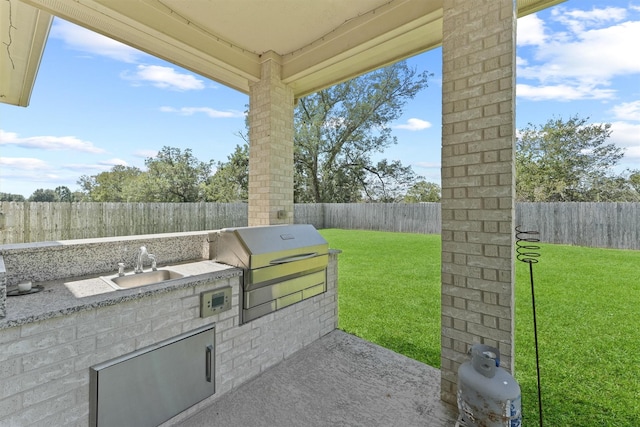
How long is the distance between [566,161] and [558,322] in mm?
13158

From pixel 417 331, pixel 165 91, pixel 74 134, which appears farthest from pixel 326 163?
pixel 417 331

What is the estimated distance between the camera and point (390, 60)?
3.33 meters

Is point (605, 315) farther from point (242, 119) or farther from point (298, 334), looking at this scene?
point (242, 119)

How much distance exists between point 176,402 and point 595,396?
3.16 metres

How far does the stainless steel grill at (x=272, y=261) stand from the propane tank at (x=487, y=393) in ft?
5.05

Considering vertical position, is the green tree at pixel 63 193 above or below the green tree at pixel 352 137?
below

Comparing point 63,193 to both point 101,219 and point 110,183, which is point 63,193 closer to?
point 110,183

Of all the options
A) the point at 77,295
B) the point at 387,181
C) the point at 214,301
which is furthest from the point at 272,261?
the point at 387,181

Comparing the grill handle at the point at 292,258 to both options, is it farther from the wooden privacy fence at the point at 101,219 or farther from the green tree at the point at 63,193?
the green tree at the point at 63,193

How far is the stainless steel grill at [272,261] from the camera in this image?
2.33 meters

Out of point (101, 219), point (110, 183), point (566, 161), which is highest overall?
point (566, 161)

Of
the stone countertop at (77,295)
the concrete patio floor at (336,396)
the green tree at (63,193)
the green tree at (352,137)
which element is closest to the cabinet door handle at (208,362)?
the concrete patio floor at (336,396)

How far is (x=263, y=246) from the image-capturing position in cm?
243

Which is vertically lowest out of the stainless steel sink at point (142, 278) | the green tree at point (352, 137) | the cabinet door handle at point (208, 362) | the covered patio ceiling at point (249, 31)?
the cabinet door handle at point (208, 362)
